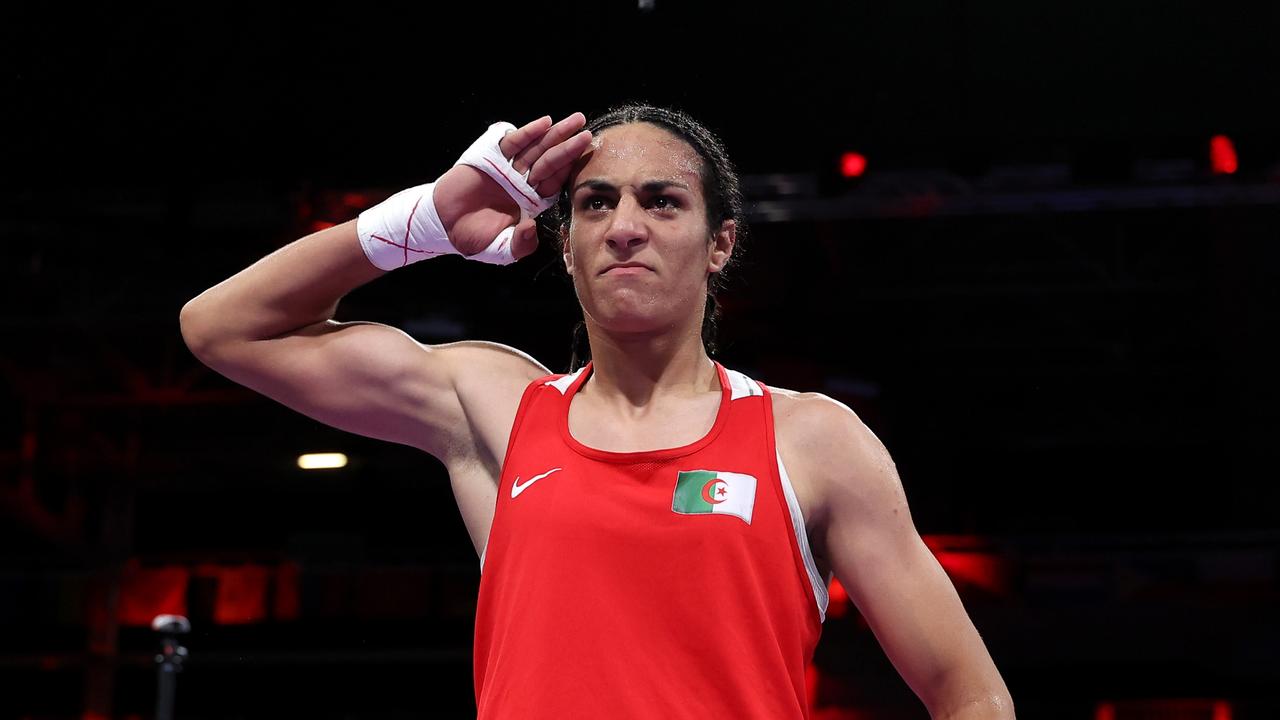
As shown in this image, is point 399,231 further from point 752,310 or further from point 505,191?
point 752,310

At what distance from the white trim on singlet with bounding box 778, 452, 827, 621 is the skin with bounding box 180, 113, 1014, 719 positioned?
3 centimetres

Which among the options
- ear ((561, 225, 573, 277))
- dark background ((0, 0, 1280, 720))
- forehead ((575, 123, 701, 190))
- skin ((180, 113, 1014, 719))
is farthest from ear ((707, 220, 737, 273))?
dark background ((0, 0, 1280, 720))

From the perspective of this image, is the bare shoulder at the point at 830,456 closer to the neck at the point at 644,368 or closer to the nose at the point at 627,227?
the neck at the point at 644,368

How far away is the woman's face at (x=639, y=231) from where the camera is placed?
1854mm

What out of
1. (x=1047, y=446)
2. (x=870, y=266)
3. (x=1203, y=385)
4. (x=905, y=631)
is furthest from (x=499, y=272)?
(x=905, y=631)

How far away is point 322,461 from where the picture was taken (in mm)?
9039

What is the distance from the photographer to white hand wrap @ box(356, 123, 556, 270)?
193cm

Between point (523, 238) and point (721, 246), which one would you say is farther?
point (721, 246)

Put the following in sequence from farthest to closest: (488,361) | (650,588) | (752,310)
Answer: (752,310) → (488,361) → (650,588)

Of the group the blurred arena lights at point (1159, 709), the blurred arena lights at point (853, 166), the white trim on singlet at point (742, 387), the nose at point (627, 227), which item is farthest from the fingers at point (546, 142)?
the blurred arena lights at point (1159, 709)

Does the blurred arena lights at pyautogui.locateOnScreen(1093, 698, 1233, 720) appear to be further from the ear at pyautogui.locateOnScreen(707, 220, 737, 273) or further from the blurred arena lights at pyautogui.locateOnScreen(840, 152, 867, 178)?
the ear at pyautogui.locateOnScreen(707, 220, 737, 273)

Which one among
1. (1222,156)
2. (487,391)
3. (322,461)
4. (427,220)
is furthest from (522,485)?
(322,461)

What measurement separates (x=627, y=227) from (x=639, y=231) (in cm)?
2

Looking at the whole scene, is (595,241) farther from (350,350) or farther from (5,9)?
(5,9)
